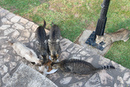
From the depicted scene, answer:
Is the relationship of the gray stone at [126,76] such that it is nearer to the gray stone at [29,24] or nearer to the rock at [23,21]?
the gray stone at [29,24]

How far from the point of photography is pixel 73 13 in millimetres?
7617

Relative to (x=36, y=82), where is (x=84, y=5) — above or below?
above

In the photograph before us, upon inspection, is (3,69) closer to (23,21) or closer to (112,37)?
(23,21)

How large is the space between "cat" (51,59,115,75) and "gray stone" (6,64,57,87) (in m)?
0.98

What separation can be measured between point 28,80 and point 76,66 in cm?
174

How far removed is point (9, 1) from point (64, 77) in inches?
251

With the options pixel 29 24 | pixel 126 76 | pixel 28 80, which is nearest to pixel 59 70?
pixel 28 80

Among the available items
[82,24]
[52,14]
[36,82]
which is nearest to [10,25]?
[52,14]

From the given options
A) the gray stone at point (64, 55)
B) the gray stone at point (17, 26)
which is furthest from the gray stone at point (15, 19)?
the gray stone at point (64, 55)

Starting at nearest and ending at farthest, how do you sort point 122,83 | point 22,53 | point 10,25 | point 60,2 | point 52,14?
1. point 122,83
2. point 22,53
3. point 10,25
4. point 52,14
5. point 60,2

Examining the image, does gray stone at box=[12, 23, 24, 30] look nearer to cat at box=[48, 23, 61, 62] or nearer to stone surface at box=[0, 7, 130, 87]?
stone surface at box=[0, 7, 130, 87]

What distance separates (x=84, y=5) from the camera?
7.99m

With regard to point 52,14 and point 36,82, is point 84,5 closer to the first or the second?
point 52,14

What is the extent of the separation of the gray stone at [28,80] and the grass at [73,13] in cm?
313
